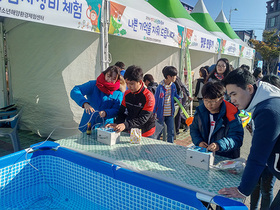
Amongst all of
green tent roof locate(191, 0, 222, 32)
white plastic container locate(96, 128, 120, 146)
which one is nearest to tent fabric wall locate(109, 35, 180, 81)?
white plastic container locate(96, 128, 120, 146)

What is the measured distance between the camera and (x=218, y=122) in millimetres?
1909

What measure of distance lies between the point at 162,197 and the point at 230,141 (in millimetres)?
752

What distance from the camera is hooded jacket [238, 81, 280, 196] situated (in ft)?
3.69

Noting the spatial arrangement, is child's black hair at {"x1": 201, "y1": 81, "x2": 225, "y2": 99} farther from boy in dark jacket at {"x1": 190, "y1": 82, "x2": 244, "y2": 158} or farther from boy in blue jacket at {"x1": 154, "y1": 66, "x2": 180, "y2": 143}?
boy in blue jacket at {"x1": 154, "y1": 66, "x2": 180, "y2": 143}

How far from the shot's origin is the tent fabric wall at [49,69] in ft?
12.7

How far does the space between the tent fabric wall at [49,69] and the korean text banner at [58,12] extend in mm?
358

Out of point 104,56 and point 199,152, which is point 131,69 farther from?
point 104,56

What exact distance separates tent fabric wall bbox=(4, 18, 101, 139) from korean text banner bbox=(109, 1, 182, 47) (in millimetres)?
506

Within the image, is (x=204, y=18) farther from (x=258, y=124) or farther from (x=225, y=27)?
(x=258, y=124)

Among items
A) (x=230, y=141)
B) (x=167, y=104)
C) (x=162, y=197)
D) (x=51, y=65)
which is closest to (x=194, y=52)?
(x=167, y=104)

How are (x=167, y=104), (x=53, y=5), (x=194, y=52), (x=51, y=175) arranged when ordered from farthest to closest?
(x=194, y=52), (x=167, y=104), (x=53, y=5), (x=51, y=175)

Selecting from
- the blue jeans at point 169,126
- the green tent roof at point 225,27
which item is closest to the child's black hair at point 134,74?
the blue jeans at point 169,126

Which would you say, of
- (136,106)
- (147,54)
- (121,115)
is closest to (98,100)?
(121,115)

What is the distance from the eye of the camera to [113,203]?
166cm
